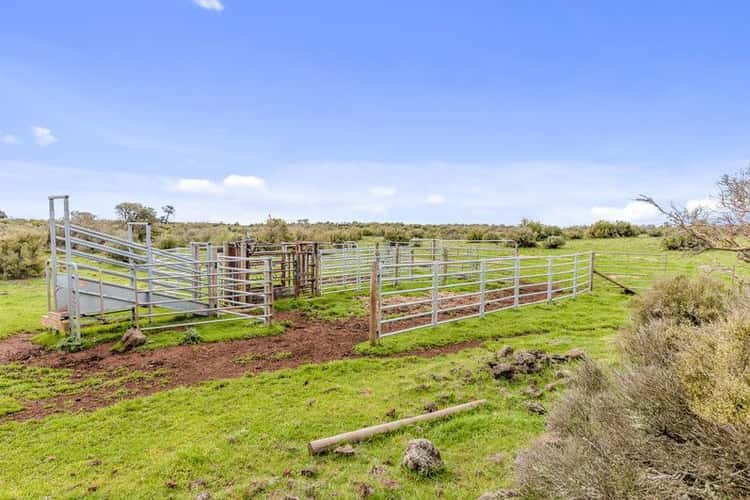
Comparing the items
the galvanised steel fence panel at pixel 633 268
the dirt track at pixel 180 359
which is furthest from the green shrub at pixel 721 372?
the galvanised steel fence panel at pixel 633 268

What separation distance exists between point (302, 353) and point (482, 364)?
2762 millimetres

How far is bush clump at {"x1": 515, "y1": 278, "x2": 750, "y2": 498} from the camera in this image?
158cm

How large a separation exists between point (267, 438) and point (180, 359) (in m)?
3.02

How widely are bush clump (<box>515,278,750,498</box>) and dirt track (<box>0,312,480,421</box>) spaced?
3.82 metres

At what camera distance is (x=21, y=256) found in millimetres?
14641

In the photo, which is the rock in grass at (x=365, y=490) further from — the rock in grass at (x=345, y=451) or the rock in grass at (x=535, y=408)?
the rock in grass at (x=535, y=408)

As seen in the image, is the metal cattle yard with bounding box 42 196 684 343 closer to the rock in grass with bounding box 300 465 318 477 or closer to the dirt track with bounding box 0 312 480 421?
the dirt track with bounding box 0 312 480 421

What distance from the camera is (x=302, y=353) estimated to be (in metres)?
6.05

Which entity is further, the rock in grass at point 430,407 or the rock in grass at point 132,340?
the rock in grass at point 132,340

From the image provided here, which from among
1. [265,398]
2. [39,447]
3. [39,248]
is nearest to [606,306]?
[265,398]

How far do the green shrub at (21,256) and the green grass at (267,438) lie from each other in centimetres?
1436

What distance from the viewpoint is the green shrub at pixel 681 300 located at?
4328 millimetres

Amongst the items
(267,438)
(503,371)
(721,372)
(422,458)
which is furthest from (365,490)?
(503,371)

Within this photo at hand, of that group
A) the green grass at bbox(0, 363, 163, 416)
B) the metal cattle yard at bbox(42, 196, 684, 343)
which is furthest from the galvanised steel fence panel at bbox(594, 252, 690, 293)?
the green grass at bbox(0, 363, 163, 416)
